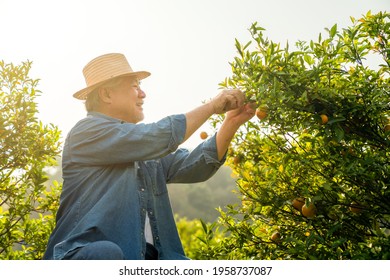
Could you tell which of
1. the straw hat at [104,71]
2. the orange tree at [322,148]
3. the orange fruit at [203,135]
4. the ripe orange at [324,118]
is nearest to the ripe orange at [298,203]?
the orange tree at [322,148]

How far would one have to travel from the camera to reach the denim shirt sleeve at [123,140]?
106 inches

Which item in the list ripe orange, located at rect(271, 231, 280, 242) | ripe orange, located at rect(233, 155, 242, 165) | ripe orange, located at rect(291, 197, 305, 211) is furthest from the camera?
ripe orange, located at rect(233, 155, 242, 165)

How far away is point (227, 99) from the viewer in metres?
2.86

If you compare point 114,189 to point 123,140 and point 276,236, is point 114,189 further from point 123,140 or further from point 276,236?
point 276,236

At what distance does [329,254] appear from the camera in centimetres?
265

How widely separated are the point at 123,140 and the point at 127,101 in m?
0.51

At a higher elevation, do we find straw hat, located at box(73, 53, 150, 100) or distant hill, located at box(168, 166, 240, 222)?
distant hill, located at box(168, 166, 240, 222)

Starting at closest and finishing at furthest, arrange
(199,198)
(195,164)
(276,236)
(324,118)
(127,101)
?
(324,118) < (276,236) < (127,101) < (195,164) < (199,198)

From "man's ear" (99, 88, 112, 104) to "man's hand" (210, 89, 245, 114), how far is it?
2.34ft

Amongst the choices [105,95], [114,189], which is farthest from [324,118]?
[105,95]

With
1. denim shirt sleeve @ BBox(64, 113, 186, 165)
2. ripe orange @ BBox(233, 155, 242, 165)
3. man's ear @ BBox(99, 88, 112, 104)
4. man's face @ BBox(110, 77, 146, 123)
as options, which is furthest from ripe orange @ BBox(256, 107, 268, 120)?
man's ear @ BBox(99, 88, 112, 104)

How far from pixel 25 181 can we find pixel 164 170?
4.13 ft

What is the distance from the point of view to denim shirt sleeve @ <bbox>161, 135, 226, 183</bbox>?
10.6 ft

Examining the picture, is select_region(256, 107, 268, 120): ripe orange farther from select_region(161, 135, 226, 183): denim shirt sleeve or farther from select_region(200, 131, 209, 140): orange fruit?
select_region(200, 131, 209, 140): orange fruit
